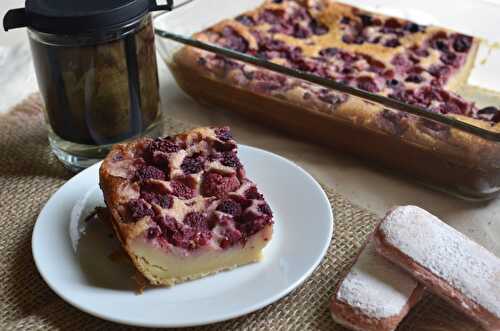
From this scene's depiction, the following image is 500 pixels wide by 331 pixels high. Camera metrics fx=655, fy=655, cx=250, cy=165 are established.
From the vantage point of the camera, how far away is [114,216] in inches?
58.6

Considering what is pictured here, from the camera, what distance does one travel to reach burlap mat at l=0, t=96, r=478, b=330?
4.80ft

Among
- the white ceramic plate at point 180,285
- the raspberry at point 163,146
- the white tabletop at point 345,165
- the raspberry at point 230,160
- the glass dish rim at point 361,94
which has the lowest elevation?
the white tabletop at point 345,165

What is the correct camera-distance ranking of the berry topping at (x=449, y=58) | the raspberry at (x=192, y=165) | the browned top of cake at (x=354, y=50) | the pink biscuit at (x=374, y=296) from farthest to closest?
the berry topping at (x=449, y=58) < the browned top of cake at (x=354, y=50) < the raspberry at (x=192, y=165) < the pink biscuit at (x=374, y=296)

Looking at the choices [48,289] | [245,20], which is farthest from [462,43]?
[48,289]

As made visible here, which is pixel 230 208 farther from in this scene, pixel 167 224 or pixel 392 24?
pixel 392 24

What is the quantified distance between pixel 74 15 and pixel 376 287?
98 centimetres

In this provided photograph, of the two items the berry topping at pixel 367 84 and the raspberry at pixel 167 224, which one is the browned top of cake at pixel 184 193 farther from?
the berry topping at pixel 367 84

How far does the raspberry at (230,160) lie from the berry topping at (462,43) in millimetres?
1137

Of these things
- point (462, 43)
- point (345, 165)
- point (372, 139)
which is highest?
point (462, 43)

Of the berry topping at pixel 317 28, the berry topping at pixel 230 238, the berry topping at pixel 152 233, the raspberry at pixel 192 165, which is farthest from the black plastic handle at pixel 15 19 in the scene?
the berry topping at pixel 317 28

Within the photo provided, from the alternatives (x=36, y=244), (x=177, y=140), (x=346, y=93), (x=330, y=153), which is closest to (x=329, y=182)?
(x=330, y=153)

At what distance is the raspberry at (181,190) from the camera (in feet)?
5.06

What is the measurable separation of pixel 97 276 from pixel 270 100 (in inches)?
35.1

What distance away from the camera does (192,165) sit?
1.62 metres
